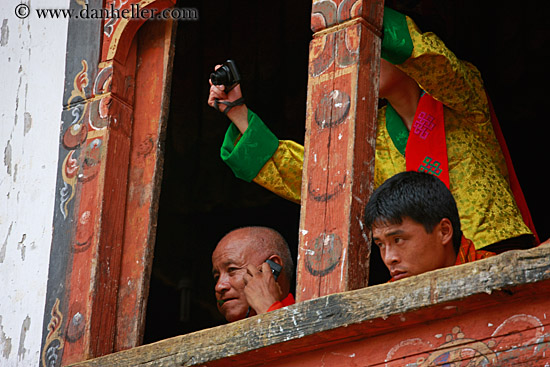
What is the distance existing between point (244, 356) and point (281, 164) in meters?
1.08

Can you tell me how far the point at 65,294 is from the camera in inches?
144

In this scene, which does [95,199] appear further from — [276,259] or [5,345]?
[276,259]

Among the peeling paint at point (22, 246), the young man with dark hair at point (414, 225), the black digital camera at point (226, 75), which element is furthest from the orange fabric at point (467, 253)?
the peeling paint at point (22, 246)

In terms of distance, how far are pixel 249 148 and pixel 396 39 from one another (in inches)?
28.3

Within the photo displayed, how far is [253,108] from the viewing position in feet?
17.5

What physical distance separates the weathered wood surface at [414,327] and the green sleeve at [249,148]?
35.0 inches

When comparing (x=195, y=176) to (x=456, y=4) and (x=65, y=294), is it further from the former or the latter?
(x=65, y=294)

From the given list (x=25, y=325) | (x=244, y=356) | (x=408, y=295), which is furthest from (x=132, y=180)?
(x=408, y=295)

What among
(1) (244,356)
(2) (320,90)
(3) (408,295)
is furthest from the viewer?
(2) (320,90)

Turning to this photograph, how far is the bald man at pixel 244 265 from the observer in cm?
392

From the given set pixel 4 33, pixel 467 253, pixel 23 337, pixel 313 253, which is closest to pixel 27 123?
pixel 4 33

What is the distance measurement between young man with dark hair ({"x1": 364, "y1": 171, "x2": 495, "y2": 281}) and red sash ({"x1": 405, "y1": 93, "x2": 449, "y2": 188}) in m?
0.41

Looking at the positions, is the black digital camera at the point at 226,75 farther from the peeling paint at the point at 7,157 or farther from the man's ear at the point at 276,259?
the peeling paint at the point at 7,157

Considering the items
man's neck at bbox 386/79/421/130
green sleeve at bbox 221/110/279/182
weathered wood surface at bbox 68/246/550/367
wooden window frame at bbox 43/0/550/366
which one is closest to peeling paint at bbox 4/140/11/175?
wooden window frame at bbox 43/0/550/366
